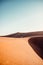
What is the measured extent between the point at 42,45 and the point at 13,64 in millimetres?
4716

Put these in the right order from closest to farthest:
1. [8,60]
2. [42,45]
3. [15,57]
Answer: [8,60] < [15,57] < [42,45]

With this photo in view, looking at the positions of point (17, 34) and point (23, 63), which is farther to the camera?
point (17, 34)

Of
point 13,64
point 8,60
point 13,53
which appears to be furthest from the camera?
point 13,53

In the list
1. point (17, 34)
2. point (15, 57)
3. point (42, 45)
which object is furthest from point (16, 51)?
point (17, 34)

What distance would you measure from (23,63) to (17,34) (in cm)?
1637

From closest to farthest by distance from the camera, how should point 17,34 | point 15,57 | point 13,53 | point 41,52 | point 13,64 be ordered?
1. point 13,64
2. point 15,57
3. point 13,53
4. point 41,52
5. point 17,34

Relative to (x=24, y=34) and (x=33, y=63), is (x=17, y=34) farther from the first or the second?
(x=33, y=63)

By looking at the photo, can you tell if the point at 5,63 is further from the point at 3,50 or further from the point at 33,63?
the point at 3,50

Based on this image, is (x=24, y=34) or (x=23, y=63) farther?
(x=24, y=34)

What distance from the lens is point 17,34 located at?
22.8 m

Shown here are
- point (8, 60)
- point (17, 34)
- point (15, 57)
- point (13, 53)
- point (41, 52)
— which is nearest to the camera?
point (8, 60)

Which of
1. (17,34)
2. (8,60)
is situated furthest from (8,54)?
(17,34)

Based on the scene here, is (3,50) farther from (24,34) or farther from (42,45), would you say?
(24,34)

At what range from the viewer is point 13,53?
8.11m
